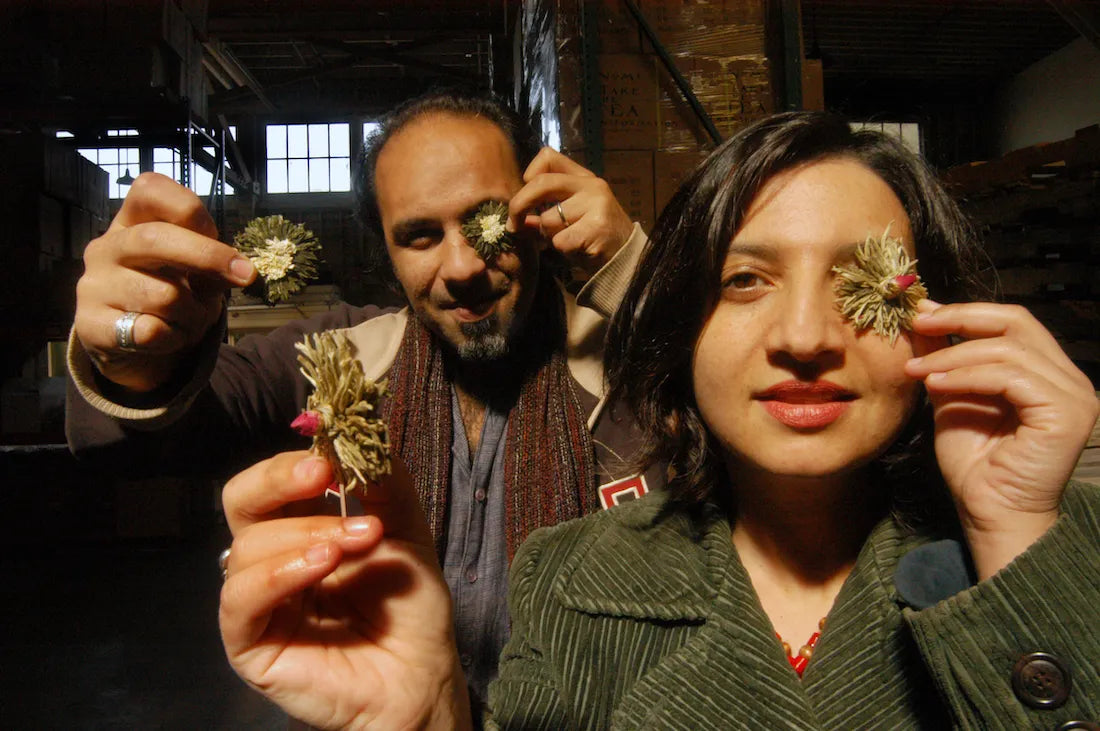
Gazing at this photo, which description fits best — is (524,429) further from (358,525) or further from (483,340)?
(358,525)

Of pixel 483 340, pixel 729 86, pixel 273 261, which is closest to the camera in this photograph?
pixel 273 261

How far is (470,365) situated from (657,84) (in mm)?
1375

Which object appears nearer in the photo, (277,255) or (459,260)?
(277,255)

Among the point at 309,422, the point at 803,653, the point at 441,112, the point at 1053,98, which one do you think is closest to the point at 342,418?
the point at 309,422

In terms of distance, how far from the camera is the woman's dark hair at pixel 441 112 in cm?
180

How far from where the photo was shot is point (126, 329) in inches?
37.2

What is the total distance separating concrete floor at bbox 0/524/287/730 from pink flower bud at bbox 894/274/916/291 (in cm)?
315

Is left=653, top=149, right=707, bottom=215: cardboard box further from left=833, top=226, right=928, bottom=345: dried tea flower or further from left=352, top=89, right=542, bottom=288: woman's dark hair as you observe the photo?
left=833, top=226, right=928, bottom=345: dried tea flower

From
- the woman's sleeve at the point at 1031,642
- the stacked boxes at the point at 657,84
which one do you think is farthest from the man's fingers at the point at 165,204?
the stacked boxes at the point at 657,84

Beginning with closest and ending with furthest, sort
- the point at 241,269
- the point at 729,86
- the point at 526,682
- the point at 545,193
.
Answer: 1. the point at 241,269
2. the point at 526,682
3. the point at 545,193
4. the point at 729,86

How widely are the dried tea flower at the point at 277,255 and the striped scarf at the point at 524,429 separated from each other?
1.77 feet

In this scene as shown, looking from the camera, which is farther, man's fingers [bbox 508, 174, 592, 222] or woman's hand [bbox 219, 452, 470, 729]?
man's fingers [bbox 508, 174, 592, 222]

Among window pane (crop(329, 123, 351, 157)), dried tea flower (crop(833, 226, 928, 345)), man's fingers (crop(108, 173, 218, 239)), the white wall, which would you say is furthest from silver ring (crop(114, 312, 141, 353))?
window pane (crop(329, 123, 351, 157))

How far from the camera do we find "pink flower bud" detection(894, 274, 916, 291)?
885 mm
